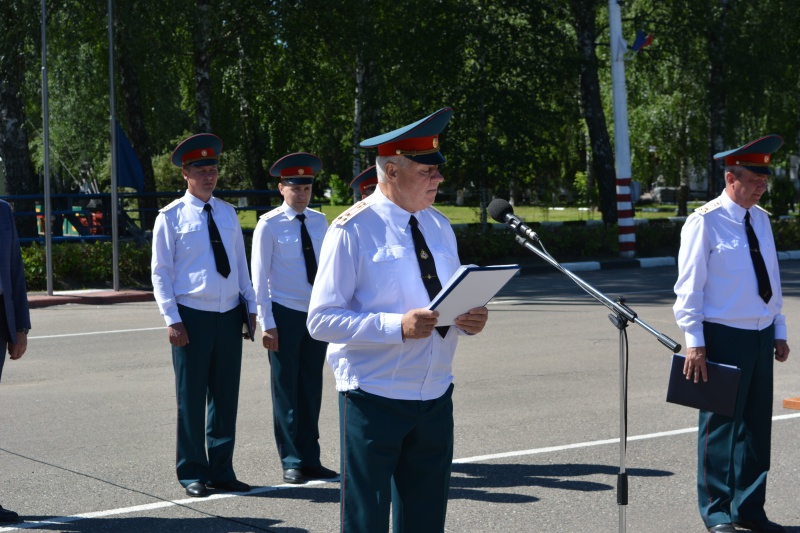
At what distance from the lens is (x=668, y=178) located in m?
48.6

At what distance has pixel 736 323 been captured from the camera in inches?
232

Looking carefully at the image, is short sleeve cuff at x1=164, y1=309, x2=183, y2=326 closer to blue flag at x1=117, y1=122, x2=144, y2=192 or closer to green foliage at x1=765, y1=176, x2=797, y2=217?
blue flag at x1=117, y1=122, x2=144, y2=192

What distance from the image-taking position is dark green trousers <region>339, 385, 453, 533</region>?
410 centimetres

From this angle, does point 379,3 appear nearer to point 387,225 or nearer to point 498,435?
point 498,435

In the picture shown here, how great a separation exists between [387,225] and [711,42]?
26.8 m

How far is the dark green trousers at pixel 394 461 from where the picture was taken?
410 centimetres

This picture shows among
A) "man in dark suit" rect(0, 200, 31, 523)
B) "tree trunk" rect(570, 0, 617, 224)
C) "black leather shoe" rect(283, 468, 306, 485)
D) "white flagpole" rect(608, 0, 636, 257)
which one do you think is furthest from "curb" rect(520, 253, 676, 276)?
"man in dark suit" rect(0, 200, 31, 523)

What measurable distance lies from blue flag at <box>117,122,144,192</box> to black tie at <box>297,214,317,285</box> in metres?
12.8

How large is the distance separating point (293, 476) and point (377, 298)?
318 centimetres

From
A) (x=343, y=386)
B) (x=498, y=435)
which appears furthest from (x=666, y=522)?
(x=343, y=386)

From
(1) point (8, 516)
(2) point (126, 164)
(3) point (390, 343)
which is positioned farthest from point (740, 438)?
(2) point (126, 164)

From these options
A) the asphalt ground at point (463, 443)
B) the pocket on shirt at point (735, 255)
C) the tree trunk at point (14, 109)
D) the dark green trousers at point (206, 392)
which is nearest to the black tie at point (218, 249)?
the dark green trousers at point (206, 392)

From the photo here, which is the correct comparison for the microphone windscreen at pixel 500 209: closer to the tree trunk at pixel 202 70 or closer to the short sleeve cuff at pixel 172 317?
the short sleeve cuff at pixel 172 317

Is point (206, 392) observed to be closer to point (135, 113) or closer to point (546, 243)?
point (546, 243)
